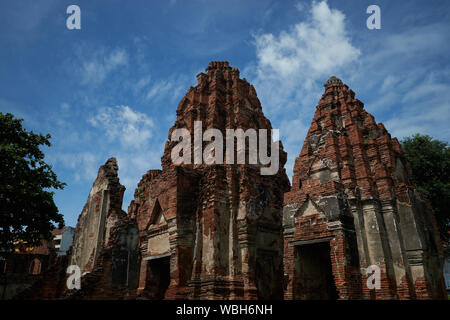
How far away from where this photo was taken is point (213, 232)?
1002 cm

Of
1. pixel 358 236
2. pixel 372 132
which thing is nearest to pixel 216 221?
pixel 358 236

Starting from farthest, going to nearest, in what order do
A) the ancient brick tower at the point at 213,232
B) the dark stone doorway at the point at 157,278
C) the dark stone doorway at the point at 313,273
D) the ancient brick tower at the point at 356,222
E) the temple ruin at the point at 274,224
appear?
1. the dark stone doorway at the point at 157,278
2. the ancient brick tower at the point at 213,232
3. the dark stone doorway at the point at 313,273
4. the temple ruin at the point at 274,224
5. the ancient brick tower at the point at 356,222

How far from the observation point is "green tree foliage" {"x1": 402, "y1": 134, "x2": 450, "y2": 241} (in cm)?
1691

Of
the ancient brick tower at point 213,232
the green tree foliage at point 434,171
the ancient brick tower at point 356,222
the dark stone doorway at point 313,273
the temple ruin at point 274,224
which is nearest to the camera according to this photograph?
the ancient brick tower at point 356,222

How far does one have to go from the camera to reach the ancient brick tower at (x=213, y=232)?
9781 mm

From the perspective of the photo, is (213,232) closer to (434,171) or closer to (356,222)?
(356,222)

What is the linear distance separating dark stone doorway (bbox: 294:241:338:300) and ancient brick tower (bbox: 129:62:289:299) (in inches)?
78.9

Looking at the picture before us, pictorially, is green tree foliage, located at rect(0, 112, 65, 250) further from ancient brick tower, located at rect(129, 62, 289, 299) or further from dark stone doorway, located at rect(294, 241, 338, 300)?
dark stone doorway, located at rect(294, 241, 338, 300)

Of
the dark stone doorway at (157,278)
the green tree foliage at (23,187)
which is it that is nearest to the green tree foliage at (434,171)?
the dark stone doorway at (157,278)

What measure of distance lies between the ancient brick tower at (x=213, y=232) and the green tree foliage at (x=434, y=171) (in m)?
9.39

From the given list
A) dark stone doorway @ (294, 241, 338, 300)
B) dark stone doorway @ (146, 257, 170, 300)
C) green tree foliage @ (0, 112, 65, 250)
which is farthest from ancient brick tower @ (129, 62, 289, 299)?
green tree foliage @ (0, 112, 65, 250)

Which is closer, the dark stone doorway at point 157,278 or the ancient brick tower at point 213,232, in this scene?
the ancient brick tower at point 213,232

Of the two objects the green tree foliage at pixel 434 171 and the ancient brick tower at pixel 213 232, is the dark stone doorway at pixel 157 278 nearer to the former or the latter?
the ancient brick tower at pixel 213 232
